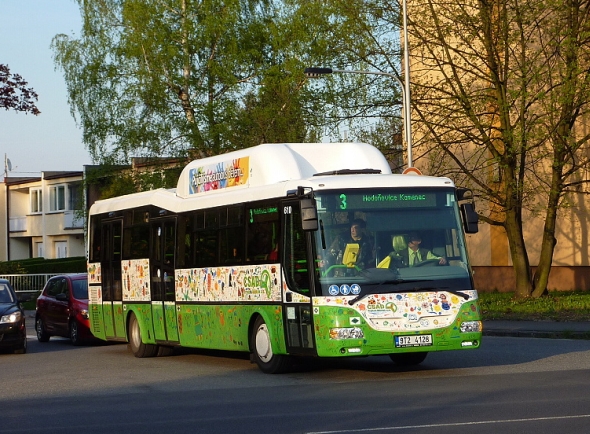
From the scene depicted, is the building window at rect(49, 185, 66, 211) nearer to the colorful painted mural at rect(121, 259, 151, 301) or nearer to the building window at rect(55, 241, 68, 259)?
the building window at rect(55, 241, 68, 259)

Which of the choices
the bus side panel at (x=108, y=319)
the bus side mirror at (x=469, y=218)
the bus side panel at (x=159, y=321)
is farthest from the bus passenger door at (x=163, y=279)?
the bus side mirror at (x=469, y=218)

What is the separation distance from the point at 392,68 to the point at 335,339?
17954 millimetres

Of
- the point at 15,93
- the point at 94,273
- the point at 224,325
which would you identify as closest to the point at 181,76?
the point at 15,93

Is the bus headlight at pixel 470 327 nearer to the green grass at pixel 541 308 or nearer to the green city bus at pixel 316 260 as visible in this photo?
the green city bus at pixel 316 260

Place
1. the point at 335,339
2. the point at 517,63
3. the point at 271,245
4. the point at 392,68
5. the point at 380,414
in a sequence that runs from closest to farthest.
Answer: the point at 380,414
the point at 335,339
the point at 271,245
the point at 517,63
the point at 392,68

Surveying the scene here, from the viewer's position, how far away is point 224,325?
57.4 ft

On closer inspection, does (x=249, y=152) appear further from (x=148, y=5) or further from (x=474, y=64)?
(x=148, y=5)

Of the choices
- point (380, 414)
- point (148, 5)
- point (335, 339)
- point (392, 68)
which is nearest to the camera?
point (380, 414)

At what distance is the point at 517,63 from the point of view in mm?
29422

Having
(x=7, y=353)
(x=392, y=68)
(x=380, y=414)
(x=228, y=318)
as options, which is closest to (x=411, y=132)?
(x=392, y=68)

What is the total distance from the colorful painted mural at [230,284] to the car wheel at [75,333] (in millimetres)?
6905

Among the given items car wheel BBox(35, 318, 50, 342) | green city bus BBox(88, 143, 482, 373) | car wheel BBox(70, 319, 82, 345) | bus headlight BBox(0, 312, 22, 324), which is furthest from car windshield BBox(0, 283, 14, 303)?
green city bus BBox(88, 143, 482, 373)

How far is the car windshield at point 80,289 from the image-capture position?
25734mm

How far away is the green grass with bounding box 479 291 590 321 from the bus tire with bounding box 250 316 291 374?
1106 cm
